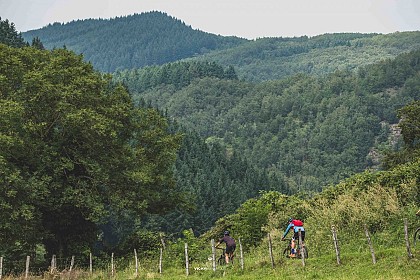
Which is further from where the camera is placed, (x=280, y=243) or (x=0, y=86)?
(x=0, y=86)

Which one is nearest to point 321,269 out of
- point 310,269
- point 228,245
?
point 310,269

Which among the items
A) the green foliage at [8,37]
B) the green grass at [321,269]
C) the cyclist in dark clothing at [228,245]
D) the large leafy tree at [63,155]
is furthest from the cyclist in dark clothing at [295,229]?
the green foliage at [8,37]

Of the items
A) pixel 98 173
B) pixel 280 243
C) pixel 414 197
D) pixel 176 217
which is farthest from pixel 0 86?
pixel 176 217

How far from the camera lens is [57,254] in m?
35.8

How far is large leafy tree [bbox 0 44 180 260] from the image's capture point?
31.3 metres

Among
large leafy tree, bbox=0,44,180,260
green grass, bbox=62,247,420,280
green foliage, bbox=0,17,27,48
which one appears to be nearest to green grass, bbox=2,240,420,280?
green grass, bbox=62,247,420,280

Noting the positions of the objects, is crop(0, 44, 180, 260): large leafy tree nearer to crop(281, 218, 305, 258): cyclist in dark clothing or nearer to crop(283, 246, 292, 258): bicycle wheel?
crop(283, 246, 292, 258): bicycle wheel

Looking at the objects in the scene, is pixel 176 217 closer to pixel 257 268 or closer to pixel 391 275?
pixel 257 268

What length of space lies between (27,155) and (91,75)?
23.2 feet

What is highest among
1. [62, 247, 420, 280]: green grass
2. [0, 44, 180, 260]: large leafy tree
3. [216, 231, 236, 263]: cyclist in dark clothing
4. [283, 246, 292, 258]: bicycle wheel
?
[0, 44, 180, 260]: large leafy tree

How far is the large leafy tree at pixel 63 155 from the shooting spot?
3131 centimetres

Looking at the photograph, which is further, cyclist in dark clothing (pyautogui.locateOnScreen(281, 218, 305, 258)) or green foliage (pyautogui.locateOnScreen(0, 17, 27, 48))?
green foliage (pyautogui.locateOnScreen(0, 17, 27, 48))

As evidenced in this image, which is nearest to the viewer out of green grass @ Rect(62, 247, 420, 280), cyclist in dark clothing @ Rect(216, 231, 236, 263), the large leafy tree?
green grass @ Rect(62, 247, 420, 280)

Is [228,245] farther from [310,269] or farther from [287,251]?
[310,269]
